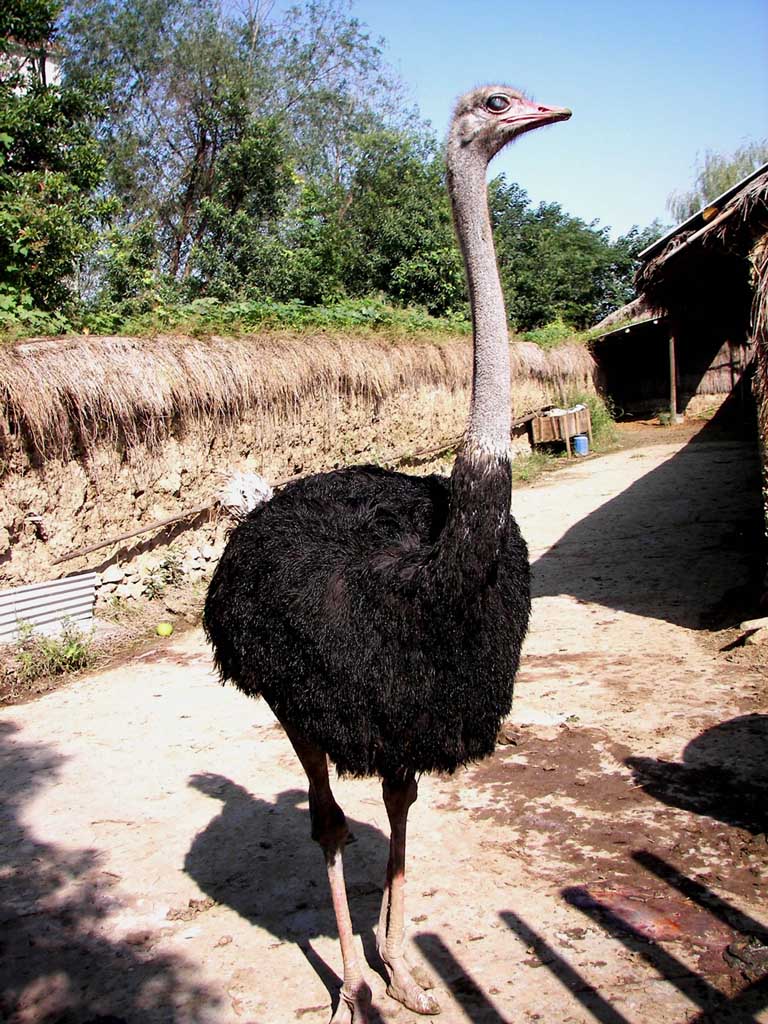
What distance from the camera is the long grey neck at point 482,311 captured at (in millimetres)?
2443

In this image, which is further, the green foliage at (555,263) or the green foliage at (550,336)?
the green foliage at (555,263)

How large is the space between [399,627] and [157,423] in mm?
6263

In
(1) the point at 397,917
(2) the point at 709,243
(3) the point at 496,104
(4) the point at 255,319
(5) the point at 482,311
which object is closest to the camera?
(5) the point at 482,311

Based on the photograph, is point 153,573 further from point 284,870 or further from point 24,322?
point 284,870

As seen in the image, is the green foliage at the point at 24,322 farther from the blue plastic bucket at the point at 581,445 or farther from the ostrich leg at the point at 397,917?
the blue plastic bucket at the point at 581,445

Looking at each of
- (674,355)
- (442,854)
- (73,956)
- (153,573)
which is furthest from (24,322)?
(674,355)

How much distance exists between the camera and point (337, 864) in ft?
9.86

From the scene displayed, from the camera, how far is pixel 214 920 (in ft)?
11.0

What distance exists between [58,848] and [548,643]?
3.59m

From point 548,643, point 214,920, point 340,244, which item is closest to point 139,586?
point 548,643

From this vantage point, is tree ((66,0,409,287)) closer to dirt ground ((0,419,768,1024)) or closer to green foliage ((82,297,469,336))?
green foliage ((82,297,469,336))

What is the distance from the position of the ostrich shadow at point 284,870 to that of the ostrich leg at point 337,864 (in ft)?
0.52

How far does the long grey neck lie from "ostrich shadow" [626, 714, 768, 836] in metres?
2.17

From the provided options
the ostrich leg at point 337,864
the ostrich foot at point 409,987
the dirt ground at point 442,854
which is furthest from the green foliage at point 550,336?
the ostrich foot at point 409,987
